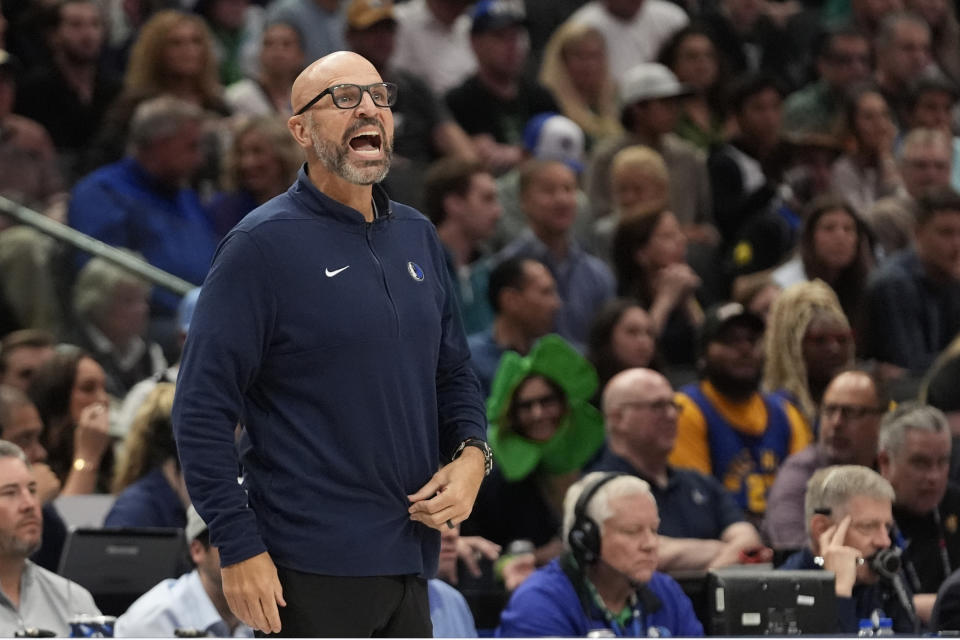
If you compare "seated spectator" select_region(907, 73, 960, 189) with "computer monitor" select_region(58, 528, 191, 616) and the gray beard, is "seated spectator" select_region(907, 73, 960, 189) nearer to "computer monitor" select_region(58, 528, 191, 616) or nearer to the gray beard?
"computer monitor" select_region(58, 528, 191, 616)

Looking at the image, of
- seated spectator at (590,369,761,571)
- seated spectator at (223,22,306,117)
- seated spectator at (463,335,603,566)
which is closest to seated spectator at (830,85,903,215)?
seated spectator at (223,22,306,117)

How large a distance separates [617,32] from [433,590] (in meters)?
6.20

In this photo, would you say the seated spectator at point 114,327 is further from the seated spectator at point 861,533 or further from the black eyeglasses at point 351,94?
the black eyeglasses at point 351,94

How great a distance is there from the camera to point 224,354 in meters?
3.52

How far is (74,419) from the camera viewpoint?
290 inches

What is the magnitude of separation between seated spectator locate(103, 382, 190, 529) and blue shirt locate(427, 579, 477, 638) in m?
1.22

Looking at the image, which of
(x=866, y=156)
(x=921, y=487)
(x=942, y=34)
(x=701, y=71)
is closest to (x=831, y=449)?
(x=921, y=487)

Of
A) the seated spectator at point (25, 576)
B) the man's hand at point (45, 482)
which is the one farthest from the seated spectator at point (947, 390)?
the seated spectator at point (25, 576)

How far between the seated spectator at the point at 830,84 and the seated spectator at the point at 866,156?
0.18 m

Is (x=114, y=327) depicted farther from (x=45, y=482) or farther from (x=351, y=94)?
(x=351, y=94)

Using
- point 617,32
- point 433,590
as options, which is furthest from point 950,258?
point 433,590

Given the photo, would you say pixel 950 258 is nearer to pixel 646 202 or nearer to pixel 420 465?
pixel 646 202

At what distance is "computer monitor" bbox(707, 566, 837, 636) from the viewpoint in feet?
16.4

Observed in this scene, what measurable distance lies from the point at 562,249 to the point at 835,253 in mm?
1316
